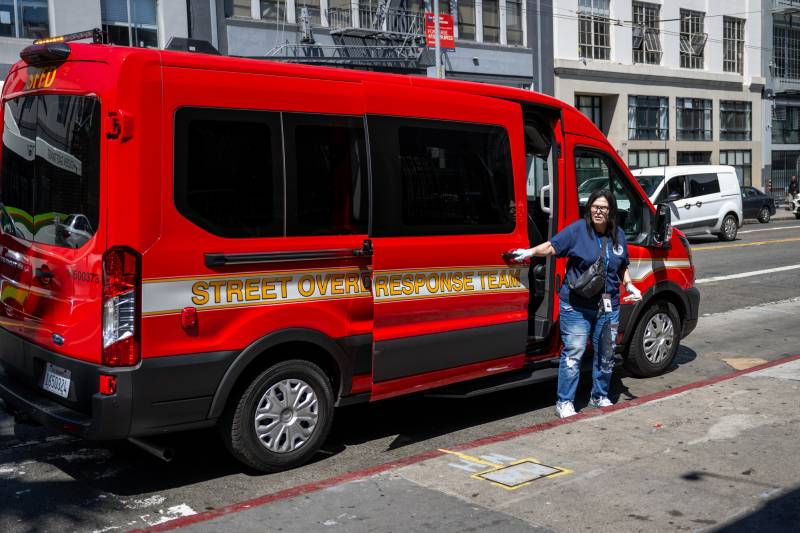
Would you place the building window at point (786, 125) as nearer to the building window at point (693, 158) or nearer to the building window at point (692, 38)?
the building window at point (693, 158)

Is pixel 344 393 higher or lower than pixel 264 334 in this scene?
lower

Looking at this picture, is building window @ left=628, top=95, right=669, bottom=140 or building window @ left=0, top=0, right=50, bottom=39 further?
building window @ left=628, top=95, right=669, bottom=140

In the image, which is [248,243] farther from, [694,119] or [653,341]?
[694,119]

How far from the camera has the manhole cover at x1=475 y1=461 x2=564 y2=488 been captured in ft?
16.9

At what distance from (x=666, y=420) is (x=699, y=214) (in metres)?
17.9

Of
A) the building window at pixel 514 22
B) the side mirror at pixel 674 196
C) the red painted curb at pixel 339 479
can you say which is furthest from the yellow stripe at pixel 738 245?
the red painted curb at pixel 339 479

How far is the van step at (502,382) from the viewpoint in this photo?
6.63 meters

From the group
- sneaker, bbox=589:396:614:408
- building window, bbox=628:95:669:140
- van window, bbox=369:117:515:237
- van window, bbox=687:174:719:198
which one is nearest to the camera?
van window, bbox=369:117:515:237

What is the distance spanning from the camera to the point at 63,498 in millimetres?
5359

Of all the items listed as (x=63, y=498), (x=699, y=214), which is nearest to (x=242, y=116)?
(x=63, y=498)

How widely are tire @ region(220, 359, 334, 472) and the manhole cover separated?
1.17m

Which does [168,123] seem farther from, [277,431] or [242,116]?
[277,431]

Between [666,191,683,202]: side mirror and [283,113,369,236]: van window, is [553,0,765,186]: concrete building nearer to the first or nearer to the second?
[666,191,683,202]: side mirror

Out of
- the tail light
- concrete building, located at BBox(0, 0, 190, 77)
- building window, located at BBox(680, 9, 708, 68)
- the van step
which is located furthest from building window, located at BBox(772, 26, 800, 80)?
the tail light
